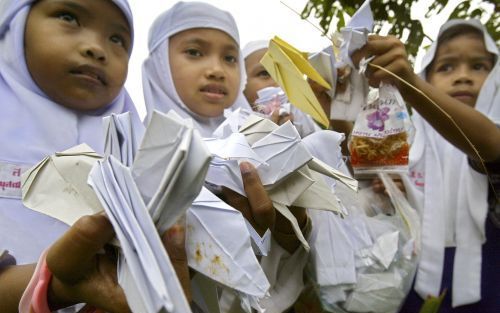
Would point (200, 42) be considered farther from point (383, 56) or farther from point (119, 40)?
point (383, 56)

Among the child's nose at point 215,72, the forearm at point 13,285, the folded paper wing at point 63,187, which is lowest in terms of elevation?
the forearm at point 13,285

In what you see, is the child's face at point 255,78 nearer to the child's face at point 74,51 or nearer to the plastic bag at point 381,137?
the plastic bag at point 381,137

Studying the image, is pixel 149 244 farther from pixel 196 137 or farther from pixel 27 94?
pixel 27 94

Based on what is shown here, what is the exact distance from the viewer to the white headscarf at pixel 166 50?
1.19 m

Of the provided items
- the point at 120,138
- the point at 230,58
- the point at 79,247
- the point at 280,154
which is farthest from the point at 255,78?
the point at 79,247

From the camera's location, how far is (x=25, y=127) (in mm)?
814

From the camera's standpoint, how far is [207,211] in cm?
55

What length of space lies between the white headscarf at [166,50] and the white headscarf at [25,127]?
28 centimetres

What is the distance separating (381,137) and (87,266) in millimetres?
784

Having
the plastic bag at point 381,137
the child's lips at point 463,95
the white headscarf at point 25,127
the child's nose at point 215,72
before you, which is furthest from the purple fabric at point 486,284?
the white headscarf at point 25,127

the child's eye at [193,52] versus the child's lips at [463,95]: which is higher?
the child's eye at [193,52]

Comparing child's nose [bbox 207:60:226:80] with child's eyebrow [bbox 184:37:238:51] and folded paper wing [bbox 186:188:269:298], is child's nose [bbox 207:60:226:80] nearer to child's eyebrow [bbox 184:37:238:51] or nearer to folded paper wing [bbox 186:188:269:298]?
child's eyebrow [bbox 184:37:238:51]

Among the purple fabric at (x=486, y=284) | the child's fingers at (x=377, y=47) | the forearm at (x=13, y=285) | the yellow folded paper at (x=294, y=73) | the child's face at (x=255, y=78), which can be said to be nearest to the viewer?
the forearm at (x=13, y=285)

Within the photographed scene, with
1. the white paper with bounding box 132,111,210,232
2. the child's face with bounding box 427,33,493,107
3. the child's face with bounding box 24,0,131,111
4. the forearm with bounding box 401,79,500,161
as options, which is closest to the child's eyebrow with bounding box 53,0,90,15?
the child's face with bounding box 24,0,131,111
